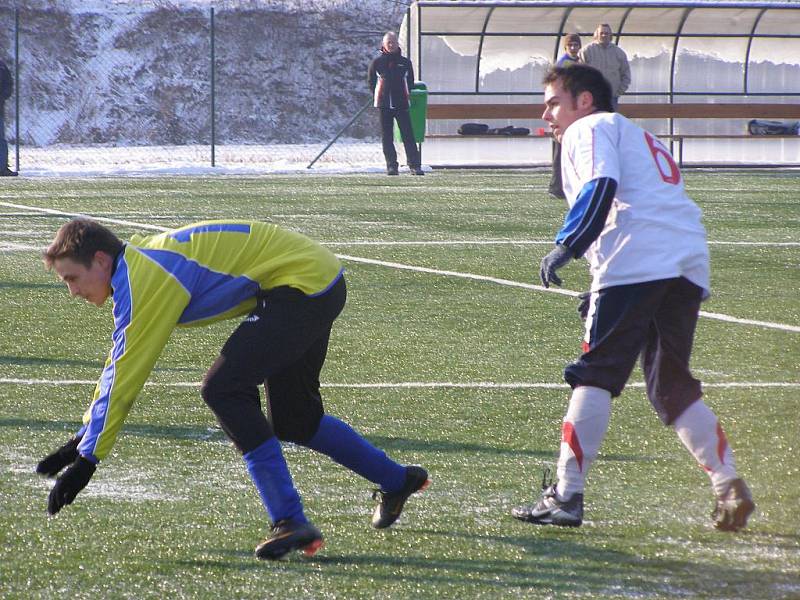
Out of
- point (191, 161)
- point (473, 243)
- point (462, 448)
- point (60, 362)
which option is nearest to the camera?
point (462, 448)

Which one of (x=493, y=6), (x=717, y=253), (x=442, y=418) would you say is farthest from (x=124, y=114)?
(x=442, y=418)

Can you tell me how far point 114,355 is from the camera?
385cm

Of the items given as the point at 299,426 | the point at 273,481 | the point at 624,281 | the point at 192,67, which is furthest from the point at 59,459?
the point at 192,67

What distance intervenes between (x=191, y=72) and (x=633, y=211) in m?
40.1

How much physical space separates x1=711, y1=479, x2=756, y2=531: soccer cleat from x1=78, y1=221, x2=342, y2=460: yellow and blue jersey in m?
1.42

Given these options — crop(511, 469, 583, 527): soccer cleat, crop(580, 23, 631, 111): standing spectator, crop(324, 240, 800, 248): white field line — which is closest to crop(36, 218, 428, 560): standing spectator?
crop(511, 469, 583, 527): soccer cleat

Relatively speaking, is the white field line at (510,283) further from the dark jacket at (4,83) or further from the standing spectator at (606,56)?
the dark jacket at (4,83)

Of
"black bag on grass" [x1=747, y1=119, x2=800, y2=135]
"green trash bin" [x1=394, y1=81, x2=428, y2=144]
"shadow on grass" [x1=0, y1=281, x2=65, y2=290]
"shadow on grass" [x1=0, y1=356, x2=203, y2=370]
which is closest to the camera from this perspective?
"shadow on grass" [x1=0, y1=356, x2=203, y2=370]

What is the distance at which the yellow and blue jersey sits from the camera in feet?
A: 12.5

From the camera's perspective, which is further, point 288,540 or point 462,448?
point 462,448

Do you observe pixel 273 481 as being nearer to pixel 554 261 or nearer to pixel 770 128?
pixel 554 261

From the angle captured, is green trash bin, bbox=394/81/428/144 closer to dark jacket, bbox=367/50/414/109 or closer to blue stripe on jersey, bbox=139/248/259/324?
dark jacket, bbox=367/50/414/109

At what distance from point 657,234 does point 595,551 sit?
101cm

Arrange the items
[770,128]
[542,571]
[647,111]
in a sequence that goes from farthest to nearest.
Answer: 1. [770,128]
2. [647,111]
3. [542,571]
